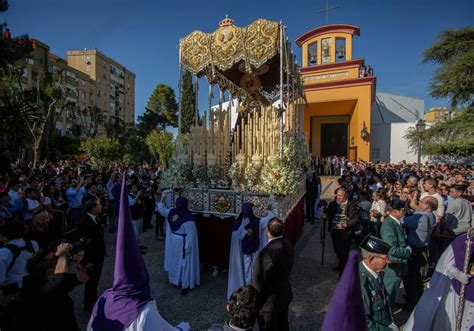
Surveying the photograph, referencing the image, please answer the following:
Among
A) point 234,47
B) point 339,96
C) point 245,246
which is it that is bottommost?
point 245,246

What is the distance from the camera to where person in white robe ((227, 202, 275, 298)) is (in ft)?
16.4

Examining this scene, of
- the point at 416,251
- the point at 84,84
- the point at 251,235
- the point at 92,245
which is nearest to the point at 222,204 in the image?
the point at 251,235

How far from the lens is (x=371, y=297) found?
2594mm

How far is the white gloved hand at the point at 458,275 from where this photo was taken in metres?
2.77

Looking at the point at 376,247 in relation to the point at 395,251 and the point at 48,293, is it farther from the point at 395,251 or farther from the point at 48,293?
the point at 48,293

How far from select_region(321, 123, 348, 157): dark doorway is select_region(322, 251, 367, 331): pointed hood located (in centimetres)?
2460

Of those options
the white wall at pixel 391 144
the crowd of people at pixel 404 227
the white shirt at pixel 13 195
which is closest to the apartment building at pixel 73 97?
the white wall at pixel 391 144

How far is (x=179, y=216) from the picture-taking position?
551cm

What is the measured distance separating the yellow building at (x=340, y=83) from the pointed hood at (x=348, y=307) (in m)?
20.6

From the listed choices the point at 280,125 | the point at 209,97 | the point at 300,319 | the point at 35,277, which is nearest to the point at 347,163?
the point at 209,97

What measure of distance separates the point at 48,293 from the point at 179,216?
3124mm

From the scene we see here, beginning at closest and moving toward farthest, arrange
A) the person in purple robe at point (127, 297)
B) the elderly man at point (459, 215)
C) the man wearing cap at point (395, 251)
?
the person in purple robe at point (127, 297) < the man wearing cap at point (395, 251) < the elderly man at point (459, 215)

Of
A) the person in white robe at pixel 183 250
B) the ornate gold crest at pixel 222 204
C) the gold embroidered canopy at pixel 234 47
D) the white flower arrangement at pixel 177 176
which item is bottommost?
the person in white robe at pixel 183 250

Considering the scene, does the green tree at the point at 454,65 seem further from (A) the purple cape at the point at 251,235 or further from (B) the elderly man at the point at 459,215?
(A) the purple cape at the point at 251,235
